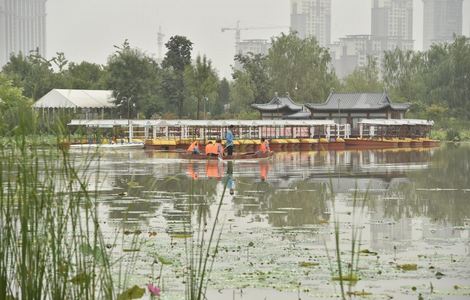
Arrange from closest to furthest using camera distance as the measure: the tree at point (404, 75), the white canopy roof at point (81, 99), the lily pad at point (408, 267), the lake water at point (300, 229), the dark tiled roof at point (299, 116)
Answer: the lake water at point (300, 229) → the lily pad at point (408, 267) → the white canopy roof at point (81, 99) → the dark tiled roof at point (299, 116) → the tree at point (404, 75)

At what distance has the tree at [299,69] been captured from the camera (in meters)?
82.2

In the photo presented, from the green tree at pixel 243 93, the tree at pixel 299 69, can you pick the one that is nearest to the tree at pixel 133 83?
the green tree at pixel 243 93

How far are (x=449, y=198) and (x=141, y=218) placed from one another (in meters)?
7.22

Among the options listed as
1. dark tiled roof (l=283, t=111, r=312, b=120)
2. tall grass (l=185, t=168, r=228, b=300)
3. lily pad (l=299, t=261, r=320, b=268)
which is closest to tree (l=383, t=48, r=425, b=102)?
dark tiled roof (l=283, t=111, r=312, b=120)

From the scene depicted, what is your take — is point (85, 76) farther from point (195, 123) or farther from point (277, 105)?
point (195, 123)

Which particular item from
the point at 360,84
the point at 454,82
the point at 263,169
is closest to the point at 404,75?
the point at 360,84

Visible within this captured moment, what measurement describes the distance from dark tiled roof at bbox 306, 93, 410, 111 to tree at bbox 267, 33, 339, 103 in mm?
13347

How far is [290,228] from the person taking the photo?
49.0 feet

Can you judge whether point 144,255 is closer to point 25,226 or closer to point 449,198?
point 25,226

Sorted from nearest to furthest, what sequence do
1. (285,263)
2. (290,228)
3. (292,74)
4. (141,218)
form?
(285,263) < (290,228) < (141,218) < (292,74)

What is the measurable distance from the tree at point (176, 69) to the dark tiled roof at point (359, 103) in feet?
34.1

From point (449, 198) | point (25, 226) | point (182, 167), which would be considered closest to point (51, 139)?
point (25, 226)

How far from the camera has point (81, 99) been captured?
67.4 m

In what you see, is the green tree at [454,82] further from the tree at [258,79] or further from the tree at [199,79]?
the tree at [199,79]
